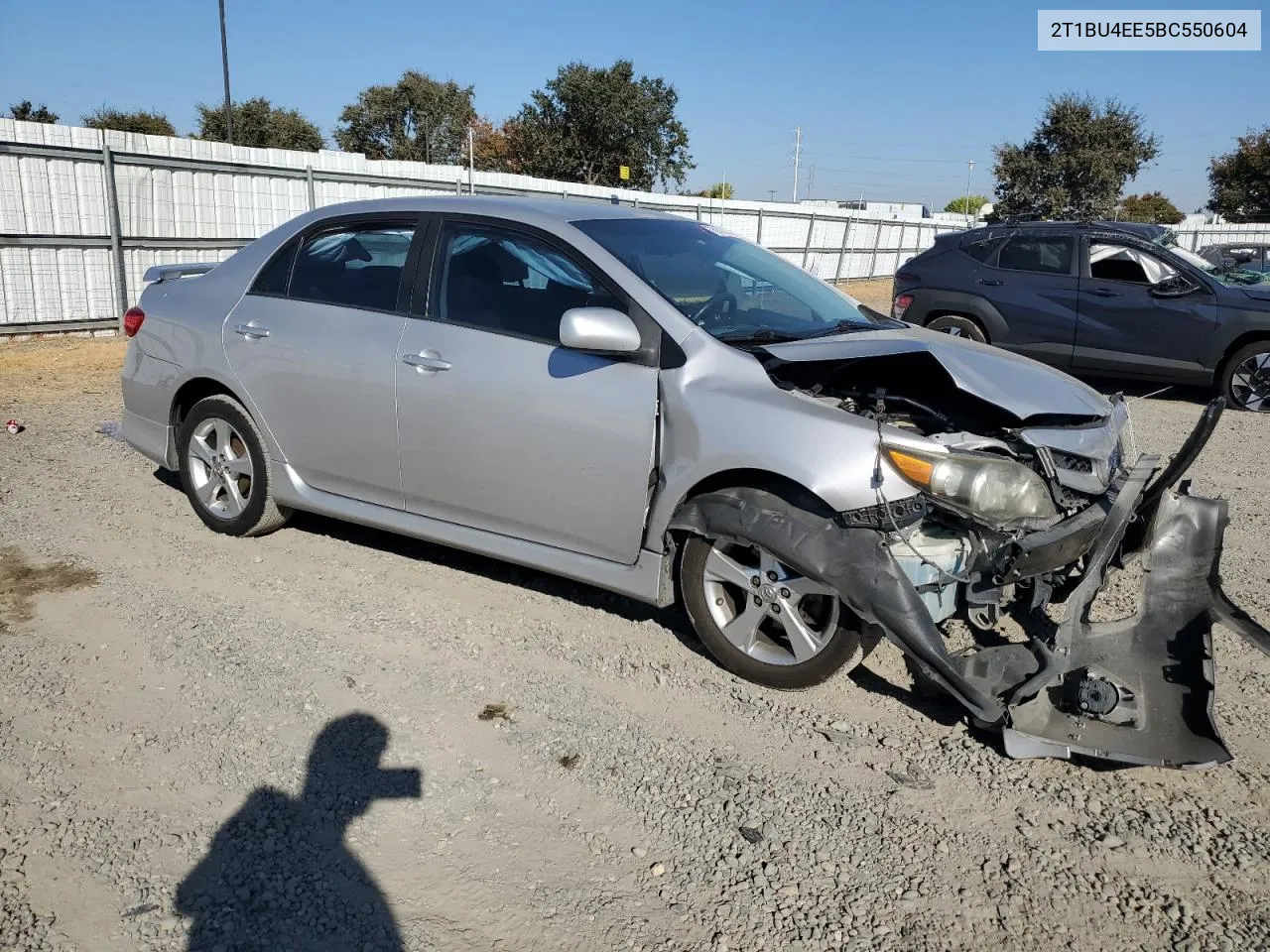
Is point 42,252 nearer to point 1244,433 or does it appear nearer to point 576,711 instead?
point 576,711

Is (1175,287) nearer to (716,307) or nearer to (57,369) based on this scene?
(716,307)

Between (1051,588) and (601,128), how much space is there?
4657 centimetres

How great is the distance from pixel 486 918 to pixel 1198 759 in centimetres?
222

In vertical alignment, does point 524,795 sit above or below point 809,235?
below

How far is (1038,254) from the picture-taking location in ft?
35.3

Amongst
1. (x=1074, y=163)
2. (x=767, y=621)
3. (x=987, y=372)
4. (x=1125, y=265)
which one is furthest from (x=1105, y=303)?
(x=1074, y=163)

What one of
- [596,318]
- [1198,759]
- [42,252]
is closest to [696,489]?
[596,318]

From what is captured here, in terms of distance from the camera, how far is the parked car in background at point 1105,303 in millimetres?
9836

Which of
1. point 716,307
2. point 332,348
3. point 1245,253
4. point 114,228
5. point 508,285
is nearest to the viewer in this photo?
point 716,307

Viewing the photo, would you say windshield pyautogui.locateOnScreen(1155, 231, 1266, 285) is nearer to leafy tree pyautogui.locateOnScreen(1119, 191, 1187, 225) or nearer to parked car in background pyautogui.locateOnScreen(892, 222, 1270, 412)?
parked car in background pyautogui.locateOnScreen(892, 222, 1270, 412)

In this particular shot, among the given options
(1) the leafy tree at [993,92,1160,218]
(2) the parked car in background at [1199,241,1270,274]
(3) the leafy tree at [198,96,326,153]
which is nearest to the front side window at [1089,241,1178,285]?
(2) the parked car in background at [1199,241,1270,274]

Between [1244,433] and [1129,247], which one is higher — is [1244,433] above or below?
below

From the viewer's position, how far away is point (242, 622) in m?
4.39

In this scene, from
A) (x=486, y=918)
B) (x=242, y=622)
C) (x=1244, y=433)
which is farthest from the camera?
(x=1244, y=433)
